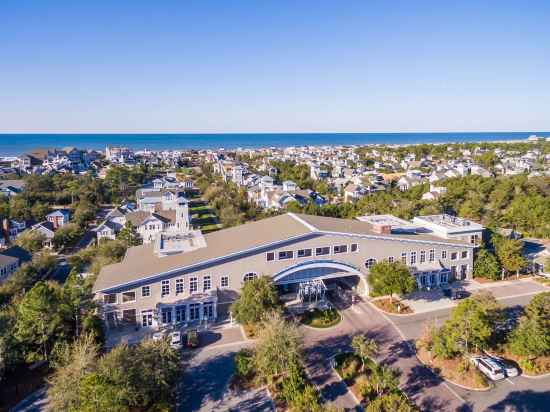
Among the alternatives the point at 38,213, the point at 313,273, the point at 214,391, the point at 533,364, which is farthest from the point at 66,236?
the point at 533,364

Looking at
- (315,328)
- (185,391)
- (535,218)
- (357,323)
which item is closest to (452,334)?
(357,323)

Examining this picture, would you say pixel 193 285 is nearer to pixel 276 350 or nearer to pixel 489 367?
pixel 276 350

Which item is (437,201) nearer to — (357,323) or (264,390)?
(357,323)

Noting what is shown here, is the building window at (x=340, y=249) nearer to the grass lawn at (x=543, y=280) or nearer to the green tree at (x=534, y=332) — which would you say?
the green tree at (x=534, y=332)

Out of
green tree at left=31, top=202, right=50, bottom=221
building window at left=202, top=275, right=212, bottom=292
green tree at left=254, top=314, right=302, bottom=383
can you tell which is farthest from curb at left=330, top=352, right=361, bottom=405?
green tree at left=31, top=202, right=50, bottom=221

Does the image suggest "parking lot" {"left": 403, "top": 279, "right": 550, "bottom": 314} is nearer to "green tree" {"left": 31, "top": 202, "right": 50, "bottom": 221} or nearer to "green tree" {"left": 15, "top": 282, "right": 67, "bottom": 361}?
"green tree" {"left": 15, "top": 282, "right": 67, "bottom": 361}

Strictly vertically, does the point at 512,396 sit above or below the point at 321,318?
below
